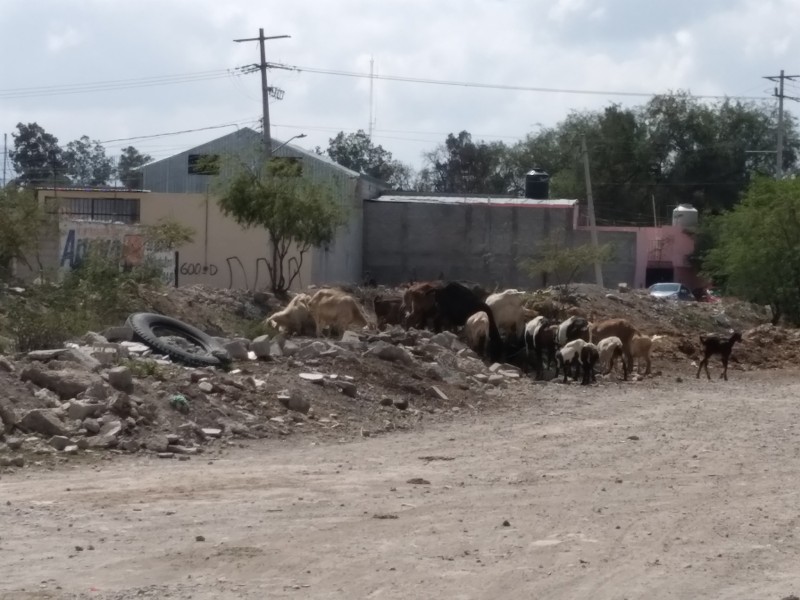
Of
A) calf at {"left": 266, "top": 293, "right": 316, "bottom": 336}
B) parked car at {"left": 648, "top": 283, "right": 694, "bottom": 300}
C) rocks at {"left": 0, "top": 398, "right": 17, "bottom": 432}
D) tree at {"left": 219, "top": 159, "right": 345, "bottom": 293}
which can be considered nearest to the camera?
rocks at {"left": 0, "top": 398, "right": 17, "bottom": 432}

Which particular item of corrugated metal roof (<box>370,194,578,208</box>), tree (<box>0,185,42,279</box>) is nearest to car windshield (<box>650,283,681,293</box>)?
corrugated metal roof (<box>370,194,578,208</box>)

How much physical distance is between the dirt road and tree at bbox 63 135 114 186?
82.8 metres

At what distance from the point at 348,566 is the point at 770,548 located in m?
3.14

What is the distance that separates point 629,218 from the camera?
82000 mm

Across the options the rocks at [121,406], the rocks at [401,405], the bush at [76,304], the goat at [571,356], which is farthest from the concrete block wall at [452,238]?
the rocks at [121,406]

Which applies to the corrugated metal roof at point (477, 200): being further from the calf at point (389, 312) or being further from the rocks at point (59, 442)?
the rocks at point (59, 442)

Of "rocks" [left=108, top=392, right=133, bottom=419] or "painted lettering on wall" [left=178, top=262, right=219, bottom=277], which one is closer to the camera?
"rocks" [left=108, top=392, right=133, bottom=419]

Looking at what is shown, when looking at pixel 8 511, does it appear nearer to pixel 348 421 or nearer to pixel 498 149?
pixel 348 421

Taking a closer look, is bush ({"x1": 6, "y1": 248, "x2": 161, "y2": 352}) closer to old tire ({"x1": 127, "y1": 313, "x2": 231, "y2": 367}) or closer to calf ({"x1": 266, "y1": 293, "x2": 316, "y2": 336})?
old tire ({"x1": 127, "y1": 313, "x2": 231, "y2": 367})

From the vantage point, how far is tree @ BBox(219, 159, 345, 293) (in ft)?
125

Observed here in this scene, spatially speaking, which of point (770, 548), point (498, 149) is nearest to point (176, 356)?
point (770, 548)

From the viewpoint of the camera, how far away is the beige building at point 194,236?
37.6 metres

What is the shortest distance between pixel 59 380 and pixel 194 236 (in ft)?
107

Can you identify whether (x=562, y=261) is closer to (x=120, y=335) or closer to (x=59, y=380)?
(x=120, y=335)
